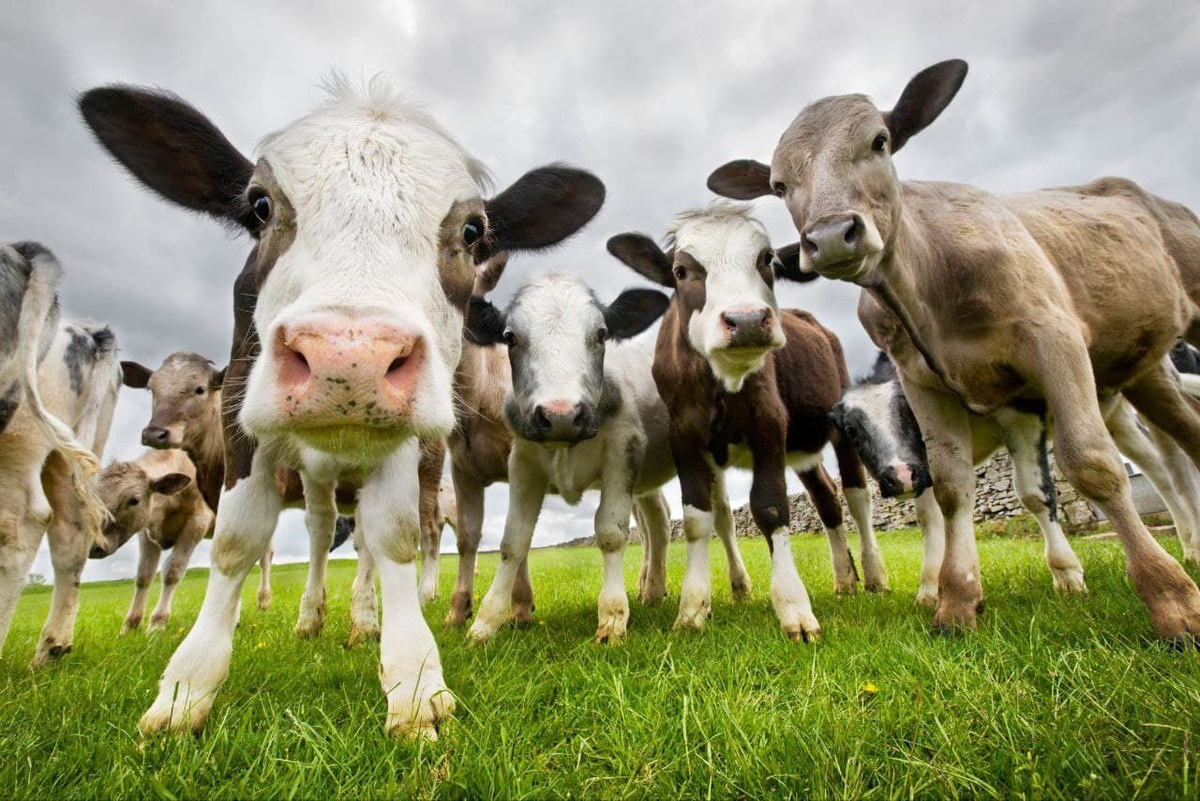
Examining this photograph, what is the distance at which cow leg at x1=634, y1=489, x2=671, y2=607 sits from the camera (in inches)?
245

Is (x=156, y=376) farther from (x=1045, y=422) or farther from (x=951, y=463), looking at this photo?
(x=1045, y=422)

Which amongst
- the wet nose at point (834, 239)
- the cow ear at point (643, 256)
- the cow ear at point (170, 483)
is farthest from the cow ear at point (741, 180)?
the cow ear at point (170, 483)

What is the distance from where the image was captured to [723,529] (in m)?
6.21

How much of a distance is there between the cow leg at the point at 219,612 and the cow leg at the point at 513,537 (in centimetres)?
173

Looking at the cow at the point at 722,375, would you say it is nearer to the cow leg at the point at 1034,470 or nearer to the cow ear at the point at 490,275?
the cow leg at the point at 1034,470

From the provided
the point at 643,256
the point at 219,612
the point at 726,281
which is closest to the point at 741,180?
the point at 643,256

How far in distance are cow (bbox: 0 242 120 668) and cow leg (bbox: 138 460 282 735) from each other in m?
1.82

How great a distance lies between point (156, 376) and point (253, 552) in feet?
20.0

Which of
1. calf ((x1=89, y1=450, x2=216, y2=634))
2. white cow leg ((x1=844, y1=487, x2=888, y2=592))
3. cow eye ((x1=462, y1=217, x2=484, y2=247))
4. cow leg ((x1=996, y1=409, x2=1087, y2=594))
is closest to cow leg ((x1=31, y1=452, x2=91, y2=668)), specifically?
calf ((x1=89, y1=450, x2=216, y2=634))

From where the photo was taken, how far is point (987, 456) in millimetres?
5668

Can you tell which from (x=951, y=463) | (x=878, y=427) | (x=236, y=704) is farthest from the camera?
(x=878, y=427)

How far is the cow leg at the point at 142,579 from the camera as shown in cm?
700

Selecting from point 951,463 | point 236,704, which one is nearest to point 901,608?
point 951,463

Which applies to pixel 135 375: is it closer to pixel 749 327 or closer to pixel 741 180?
pixel 741 180
